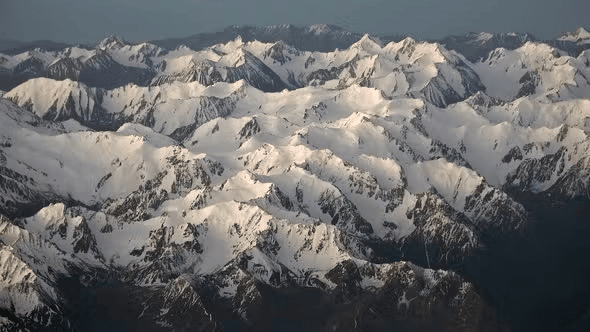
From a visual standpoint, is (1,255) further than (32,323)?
Yes

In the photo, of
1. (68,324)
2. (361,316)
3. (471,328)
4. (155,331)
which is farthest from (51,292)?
(471,328)

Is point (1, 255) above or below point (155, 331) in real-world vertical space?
above

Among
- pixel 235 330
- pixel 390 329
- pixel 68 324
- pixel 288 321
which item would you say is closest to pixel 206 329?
pixel 235 330

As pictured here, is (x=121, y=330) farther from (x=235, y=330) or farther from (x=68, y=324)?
(x=235, y=330)

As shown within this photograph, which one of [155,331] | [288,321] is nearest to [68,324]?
[155,331]

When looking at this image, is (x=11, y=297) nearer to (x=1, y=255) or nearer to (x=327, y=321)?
(x=1, y=255)

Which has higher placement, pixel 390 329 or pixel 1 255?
pixel 1 255

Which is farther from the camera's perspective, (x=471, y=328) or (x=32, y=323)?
(x=471, y=328)
